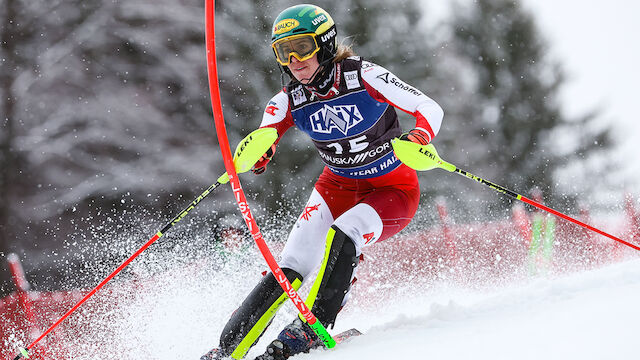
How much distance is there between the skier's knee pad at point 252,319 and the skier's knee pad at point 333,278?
223mm

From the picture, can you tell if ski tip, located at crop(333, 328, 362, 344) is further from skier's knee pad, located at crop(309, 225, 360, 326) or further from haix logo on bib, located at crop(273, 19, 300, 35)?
haix logo on bib, located at crop(273, 19, 300, 35)

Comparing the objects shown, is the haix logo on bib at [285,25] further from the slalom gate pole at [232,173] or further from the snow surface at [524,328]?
the snow surface at [524,328]

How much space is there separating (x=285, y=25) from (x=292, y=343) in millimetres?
1539

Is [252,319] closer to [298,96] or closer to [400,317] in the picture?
[400,317]

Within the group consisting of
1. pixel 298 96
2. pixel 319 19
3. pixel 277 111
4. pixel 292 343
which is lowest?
pixel 292 343

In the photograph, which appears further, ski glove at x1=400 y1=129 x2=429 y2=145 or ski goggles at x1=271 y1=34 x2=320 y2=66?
ski goggles at x1=271 y1=34 x2=320 y2=66

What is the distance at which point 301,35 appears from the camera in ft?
9.37

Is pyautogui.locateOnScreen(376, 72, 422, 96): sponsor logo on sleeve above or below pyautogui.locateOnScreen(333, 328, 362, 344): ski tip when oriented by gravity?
above

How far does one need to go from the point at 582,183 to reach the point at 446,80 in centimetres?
534

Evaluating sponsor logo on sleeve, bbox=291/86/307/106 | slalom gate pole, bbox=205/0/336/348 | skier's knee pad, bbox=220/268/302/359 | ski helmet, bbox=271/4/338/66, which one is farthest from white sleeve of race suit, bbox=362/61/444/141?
skier's knee pad, bbox=220/268/302/359

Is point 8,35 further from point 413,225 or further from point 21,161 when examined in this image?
point 413,225

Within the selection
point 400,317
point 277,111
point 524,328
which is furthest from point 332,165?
point 524,328

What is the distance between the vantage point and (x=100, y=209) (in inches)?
404

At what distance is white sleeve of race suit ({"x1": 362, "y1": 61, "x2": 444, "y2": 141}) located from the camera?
9.27ft
